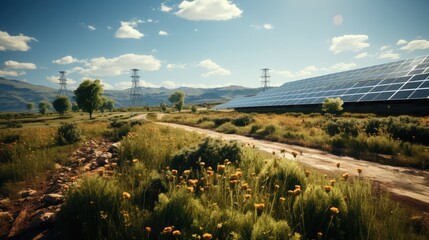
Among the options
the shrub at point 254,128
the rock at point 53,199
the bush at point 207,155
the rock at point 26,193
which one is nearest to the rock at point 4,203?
the rock at point 26,193

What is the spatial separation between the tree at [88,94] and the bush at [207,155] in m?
60.9

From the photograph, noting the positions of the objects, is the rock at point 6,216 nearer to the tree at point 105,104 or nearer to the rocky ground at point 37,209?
the rocky ground at point 37,209

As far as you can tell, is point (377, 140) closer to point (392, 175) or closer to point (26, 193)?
point (392, 175)

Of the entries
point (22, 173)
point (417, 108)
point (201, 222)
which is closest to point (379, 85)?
point (417, 108)

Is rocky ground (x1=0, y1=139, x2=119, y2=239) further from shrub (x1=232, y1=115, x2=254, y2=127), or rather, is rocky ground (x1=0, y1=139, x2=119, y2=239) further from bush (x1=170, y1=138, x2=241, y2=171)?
shrub (x1=232, y1=115, x2=254, y2=127)

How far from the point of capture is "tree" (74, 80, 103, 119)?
5791 centimetres

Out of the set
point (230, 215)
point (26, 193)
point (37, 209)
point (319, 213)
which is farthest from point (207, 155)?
point (26, 193)

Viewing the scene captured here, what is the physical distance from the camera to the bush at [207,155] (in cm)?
652

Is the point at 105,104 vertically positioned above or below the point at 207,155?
above

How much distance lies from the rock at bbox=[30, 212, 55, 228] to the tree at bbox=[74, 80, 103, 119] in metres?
61.4

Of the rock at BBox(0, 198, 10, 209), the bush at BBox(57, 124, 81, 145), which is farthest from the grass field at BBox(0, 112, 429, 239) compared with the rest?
the bush at BBox(57, 124, 81, 145)

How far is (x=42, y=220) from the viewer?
15.4 feet

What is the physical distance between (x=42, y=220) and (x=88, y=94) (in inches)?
2443

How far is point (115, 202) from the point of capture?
424 centimetres
